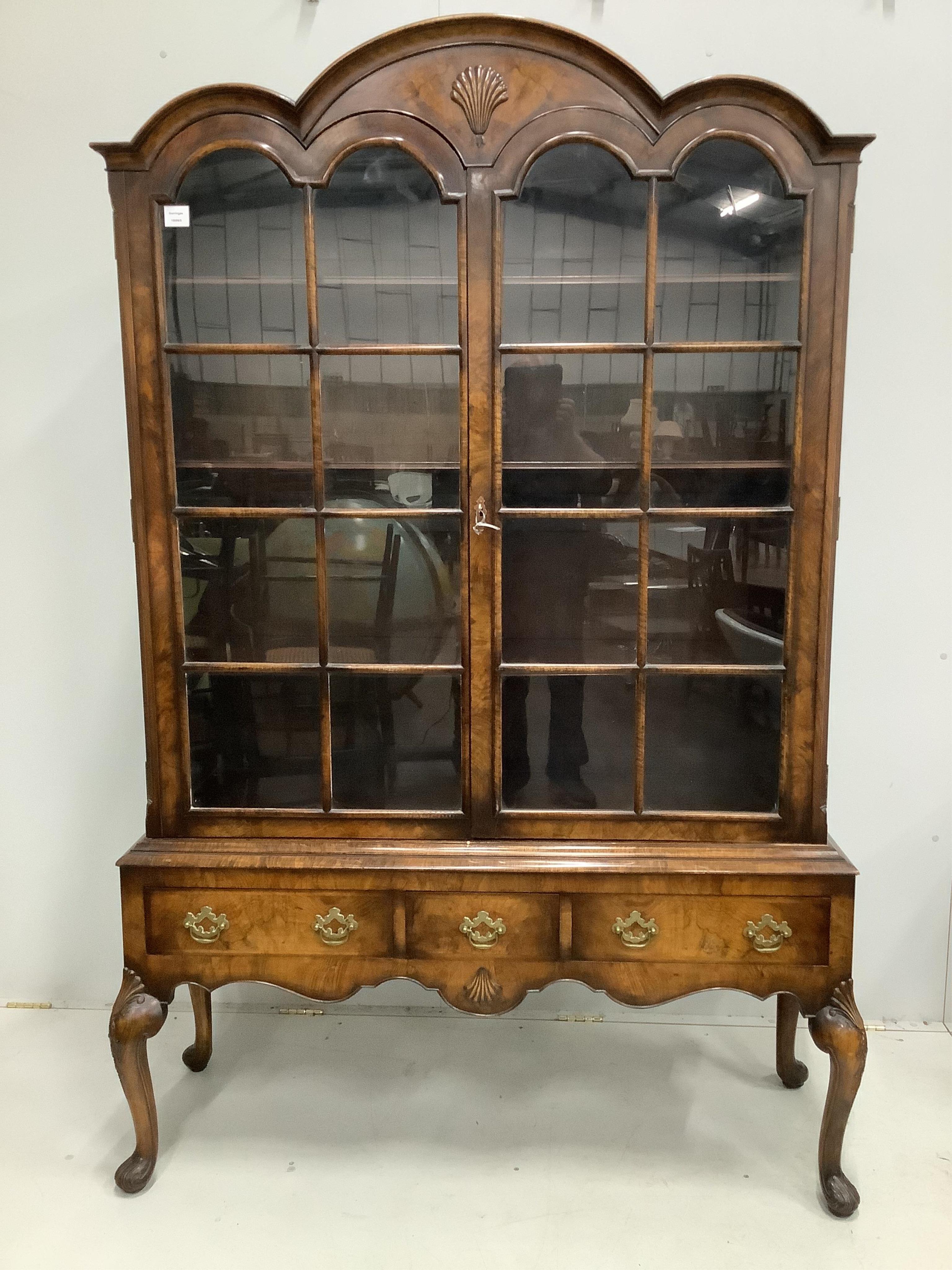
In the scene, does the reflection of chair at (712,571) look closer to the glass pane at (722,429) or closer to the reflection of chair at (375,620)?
the glass pane at (722,429)

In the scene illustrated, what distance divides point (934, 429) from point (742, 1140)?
1.57 metres

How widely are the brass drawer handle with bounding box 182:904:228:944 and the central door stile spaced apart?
48 centimetres

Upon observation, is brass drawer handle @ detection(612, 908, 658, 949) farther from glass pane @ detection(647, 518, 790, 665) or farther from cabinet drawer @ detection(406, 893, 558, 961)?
glass pane @ detection(647, 518, 790, 665)

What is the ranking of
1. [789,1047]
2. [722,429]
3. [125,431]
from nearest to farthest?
1. [722,429]
2. [789,1047]
3. [125,431]

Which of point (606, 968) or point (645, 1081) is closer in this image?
point (606, 968)

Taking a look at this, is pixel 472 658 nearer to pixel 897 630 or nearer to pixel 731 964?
pixel 731 964

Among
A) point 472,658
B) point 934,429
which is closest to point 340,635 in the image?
point 472,658

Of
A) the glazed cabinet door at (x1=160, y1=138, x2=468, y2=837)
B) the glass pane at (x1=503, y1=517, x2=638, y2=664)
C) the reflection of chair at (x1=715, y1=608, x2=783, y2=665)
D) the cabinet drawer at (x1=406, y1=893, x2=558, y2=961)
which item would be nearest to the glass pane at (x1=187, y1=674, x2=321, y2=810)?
the glazed cabinet door at (x1=160, y1=138, x2=468, y2=837)

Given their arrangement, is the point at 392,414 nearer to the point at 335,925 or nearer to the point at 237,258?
the point at 237,258

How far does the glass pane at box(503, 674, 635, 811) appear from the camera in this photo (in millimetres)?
Result: 1633

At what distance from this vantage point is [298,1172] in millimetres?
1727

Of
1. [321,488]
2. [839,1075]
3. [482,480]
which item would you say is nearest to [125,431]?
[321,488]

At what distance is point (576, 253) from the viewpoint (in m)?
1.52

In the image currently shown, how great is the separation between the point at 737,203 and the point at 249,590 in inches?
41.9
